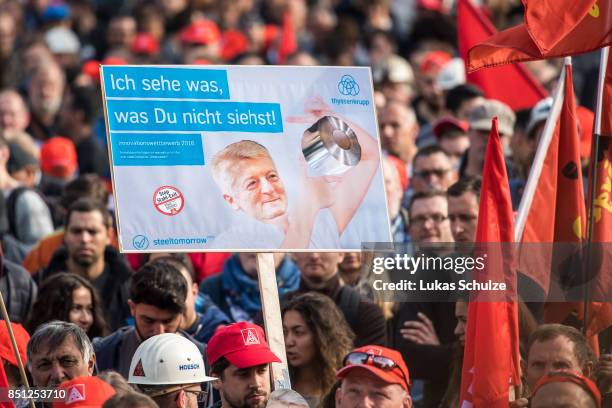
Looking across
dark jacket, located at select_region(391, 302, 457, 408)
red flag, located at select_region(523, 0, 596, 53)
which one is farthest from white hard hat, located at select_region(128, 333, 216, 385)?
red flag, located at select_region(523, 0, 596, 53)

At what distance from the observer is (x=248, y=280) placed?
10547mm

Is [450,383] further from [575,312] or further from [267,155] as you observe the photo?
[267,155]

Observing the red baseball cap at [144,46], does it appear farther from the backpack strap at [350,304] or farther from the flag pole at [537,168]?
the flag pole at [537,168]

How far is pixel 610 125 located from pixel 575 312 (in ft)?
3.34

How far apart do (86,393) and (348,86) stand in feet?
7.42

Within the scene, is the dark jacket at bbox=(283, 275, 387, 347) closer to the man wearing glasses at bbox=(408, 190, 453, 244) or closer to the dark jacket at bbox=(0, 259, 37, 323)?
the man wearing glasses at bbox=(408, 190, 453, 244)

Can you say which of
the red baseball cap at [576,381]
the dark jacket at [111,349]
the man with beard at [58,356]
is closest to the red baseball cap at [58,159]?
the dark jacket at [111,349]

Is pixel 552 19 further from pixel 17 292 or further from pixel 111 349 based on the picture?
pixel 17 292

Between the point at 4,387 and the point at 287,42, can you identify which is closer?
the point at 4,387

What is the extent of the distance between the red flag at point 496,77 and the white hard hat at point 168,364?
559 cm

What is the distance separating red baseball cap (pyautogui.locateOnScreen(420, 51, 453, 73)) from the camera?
51.2 feet

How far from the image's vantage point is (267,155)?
850 cm

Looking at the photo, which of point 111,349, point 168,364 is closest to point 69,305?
point 111,349

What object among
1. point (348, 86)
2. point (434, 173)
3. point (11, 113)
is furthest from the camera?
point (11, 113)
